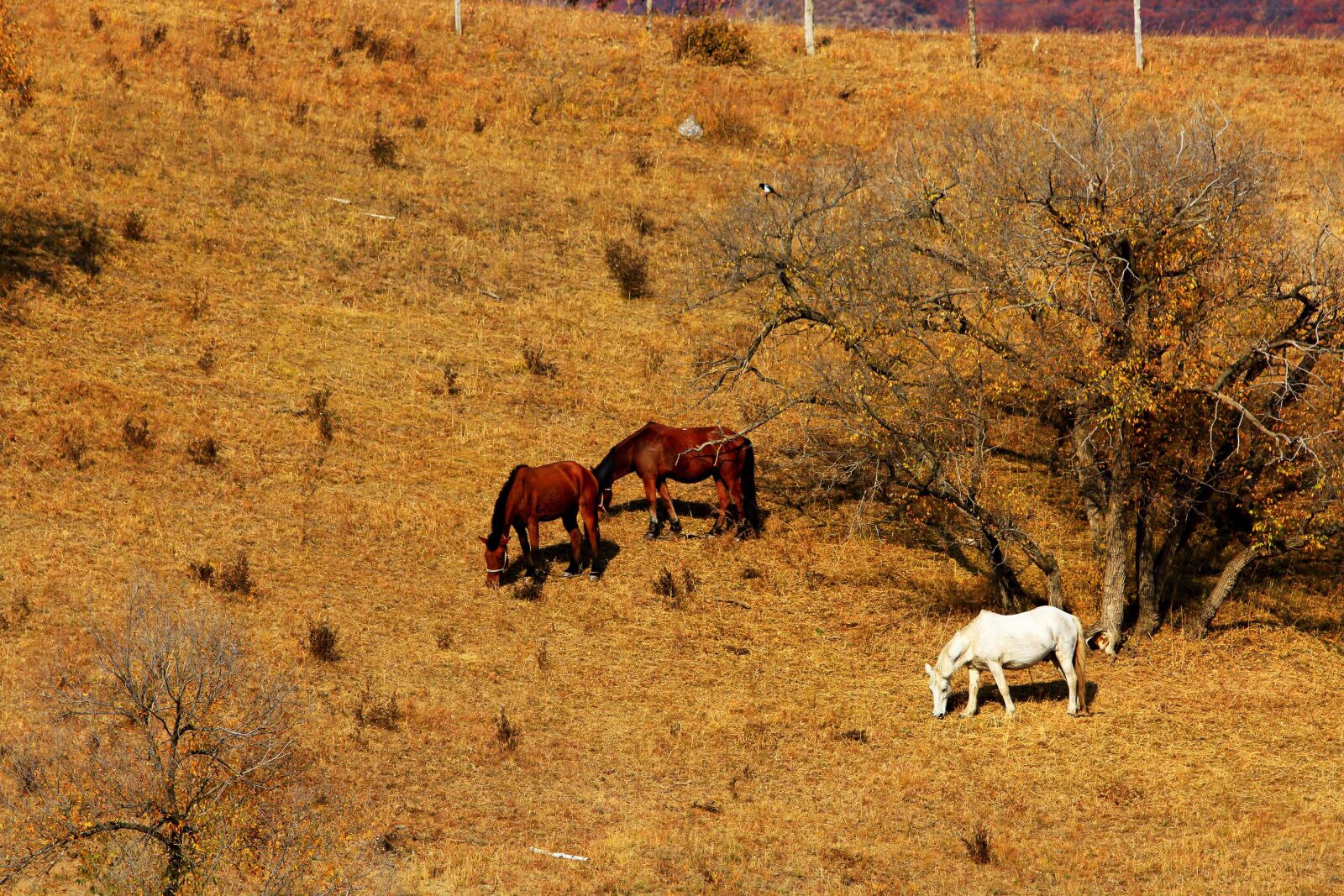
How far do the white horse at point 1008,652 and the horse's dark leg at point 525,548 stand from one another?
6.46 m

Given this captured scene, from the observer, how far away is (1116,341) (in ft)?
57.6

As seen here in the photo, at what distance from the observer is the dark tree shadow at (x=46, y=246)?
2630 centimetres

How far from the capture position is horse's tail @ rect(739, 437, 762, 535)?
2148 centimetres

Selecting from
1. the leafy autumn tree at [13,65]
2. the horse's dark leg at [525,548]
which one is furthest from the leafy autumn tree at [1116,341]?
the leafy autumn tree at [13,65]

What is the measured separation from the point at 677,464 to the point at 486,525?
3.37 m

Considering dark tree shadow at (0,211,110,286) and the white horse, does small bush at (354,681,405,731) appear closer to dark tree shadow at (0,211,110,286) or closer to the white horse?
the white horse

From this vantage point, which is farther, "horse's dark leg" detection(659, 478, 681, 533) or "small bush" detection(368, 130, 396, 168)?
"small bush" detection(368, 130, 396, 168)

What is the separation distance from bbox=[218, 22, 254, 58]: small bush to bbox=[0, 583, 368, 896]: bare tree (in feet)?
99.5

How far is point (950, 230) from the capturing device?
20094 millimetres

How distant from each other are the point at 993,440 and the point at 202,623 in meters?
16.1

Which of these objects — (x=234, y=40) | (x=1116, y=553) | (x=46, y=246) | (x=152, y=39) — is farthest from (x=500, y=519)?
(x=234, y=40)

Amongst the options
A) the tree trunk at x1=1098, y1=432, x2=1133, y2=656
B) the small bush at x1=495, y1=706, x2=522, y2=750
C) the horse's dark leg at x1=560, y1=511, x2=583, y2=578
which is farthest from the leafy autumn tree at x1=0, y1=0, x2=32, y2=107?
the tree trunk at x1=1098, y1=432, x2=1133, y2=656

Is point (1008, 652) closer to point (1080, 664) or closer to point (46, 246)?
point (1080, 664)

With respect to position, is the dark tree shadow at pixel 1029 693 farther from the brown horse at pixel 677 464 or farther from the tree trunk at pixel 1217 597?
the brown horse at pixel 677 464
